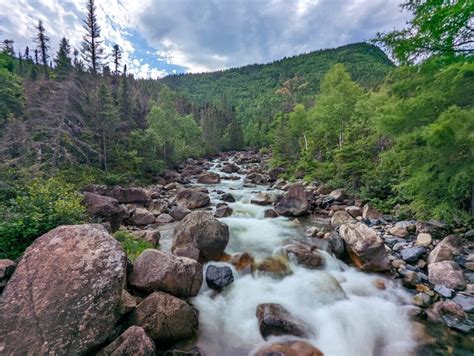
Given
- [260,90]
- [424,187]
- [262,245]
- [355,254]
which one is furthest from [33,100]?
[260,90]

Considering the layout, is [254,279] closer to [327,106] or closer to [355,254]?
[355,254]

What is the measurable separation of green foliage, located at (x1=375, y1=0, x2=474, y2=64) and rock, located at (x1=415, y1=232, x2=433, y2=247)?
703 centimetres

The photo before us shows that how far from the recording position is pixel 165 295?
6094 mm

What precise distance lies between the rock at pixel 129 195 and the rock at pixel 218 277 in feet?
37.5

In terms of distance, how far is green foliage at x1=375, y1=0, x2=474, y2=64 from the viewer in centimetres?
734

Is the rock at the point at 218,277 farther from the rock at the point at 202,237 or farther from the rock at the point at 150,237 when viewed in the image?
the rock at the point at 150,237

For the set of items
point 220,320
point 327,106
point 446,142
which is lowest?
point 220,320

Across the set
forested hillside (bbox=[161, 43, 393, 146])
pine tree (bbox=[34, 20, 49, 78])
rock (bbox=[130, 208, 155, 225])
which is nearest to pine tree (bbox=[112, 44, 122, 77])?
pine tree (bbox=[34, 20, 49, 78])

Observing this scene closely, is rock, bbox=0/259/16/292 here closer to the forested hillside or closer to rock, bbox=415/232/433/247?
rock, bbox=415/232/433/247

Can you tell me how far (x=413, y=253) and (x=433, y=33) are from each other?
26.2 ft

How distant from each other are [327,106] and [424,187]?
18861 millimetres

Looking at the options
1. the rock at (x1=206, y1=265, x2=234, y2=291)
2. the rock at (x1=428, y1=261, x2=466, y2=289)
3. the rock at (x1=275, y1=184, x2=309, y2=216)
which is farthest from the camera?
the rock at (x1=275, y1=184, x2=309, y2=216)

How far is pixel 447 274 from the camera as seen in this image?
773cm

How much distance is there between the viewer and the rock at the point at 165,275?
21.3ft
